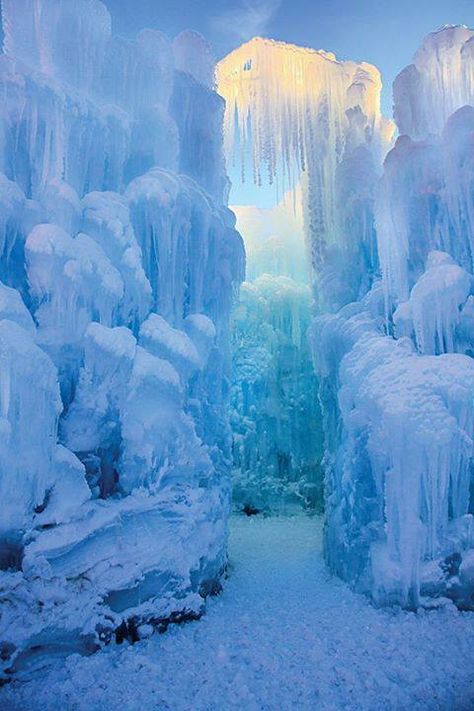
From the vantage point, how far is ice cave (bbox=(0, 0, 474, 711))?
15.8 feet

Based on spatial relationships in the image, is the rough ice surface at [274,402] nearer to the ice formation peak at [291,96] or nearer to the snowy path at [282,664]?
the ice formation peak at [291,96]

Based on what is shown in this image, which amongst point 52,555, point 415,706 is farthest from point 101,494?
point 415,706

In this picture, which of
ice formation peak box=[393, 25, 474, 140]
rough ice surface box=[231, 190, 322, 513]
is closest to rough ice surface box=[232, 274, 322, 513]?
rough ice surface box=[231, 190, 322, 513]

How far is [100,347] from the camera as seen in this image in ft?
18.4

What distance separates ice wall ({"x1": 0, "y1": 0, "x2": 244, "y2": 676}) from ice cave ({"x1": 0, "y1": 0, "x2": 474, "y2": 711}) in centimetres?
3

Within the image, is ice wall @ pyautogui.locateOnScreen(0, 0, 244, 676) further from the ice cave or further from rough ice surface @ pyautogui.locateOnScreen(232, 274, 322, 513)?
rough ice surface @ pyautogui.locateOnScreen(232, 274, 322, 513)

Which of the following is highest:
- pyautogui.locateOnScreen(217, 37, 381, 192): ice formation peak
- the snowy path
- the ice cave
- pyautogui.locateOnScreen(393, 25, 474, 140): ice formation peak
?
pyautogui.locateOnScreen(217, 37, 381, 192): ice formation peak

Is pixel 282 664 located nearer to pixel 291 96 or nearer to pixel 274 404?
pixel 274 404

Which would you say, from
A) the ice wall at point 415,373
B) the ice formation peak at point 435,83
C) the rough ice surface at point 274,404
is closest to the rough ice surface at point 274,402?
the rough ice surface at point 274,404

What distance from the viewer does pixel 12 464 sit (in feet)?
15.3

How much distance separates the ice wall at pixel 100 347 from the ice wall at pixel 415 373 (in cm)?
224

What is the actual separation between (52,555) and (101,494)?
1006 mm

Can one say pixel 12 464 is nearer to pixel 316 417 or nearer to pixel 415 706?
pixel 415 706

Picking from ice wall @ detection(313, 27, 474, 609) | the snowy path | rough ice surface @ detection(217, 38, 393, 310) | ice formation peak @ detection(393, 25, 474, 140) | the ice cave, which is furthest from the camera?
rough ice surface @ detection(217, 38, 393, 310)
